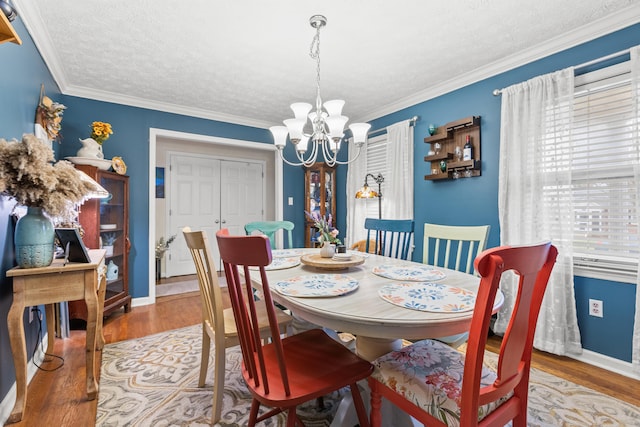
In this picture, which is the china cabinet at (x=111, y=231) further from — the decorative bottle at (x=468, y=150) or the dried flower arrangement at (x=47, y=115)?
the decorative bottle at (x=468, y=150)

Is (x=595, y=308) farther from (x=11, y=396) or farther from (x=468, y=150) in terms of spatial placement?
(x=11, y=396)

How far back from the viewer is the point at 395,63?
2.63 m

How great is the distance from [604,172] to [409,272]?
1.67 metres

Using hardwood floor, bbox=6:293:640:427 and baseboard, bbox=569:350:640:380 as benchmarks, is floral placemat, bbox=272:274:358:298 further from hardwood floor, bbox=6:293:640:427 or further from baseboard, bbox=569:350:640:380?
baseboard, bbox=569:350:640:380

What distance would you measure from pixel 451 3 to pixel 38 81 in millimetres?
3012

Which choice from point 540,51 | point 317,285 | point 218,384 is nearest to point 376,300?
point 317,285

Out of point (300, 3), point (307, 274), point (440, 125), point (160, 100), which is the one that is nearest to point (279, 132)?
point (300, 3)

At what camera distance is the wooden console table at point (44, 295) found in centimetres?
149

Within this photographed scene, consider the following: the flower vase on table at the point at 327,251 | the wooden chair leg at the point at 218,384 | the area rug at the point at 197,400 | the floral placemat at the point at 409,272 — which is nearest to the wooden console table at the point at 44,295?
the area rug at the point at 197,400

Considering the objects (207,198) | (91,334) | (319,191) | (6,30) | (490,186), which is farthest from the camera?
(207,198)

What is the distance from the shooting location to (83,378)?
1.91 m

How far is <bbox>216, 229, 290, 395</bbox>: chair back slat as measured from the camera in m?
0.91

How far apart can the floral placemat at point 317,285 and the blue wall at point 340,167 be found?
1.61 meters

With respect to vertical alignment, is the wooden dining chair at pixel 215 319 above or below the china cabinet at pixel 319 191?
below
